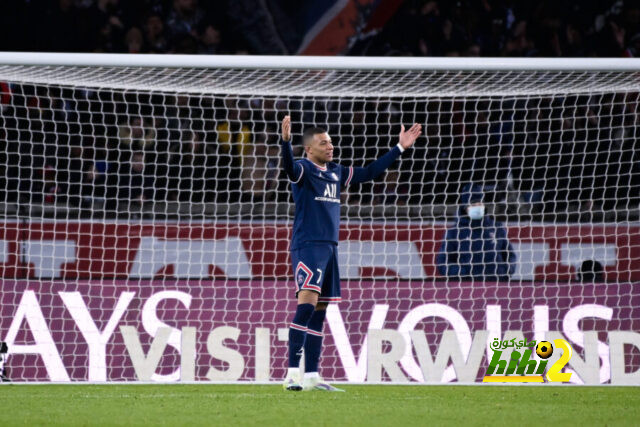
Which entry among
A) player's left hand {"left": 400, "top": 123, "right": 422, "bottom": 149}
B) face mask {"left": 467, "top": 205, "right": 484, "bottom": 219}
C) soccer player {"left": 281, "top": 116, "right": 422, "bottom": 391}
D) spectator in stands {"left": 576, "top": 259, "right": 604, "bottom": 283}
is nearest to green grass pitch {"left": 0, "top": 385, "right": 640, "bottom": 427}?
soccer player {"left": 281, "top": 116, "right": 422, "bottom": 391}

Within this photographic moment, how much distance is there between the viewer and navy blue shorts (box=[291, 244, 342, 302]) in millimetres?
6344

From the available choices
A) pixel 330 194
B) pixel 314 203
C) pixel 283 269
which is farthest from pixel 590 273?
pixel 314 203

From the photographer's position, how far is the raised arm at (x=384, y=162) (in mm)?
6738

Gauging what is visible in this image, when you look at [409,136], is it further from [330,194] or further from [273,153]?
[273,153]

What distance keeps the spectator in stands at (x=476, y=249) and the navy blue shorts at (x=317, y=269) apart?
2.01m

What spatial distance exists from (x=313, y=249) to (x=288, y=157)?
2.05 feet

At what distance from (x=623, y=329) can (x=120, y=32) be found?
6.21m

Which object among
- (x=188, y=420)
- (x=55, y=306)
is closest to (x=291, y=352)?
(x=188, y=420)

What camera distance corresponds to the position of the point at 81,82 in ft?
25.8

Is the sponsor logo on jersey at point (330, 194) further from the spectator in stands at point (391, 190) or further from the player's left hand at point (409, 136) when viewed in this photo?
the spectator in stands at point (391, 190)

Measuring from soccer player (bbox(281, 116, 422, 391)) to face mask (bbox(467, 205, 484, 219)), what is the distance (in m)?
2.13

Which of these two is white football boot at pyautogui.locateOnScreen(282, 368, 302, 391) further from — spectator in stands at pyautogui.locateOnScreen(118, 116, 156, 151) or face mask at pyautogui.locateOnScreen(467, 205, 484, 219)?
spectator in stands at pyautogui.locateOnScreen(118, 116, 156, 151)

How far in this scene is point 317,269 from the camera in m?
6.36

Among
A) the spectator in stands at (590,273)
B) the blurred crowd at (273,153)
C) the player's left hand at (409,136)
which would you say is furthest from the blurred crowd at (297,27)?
the player's left hand at (409,136)
